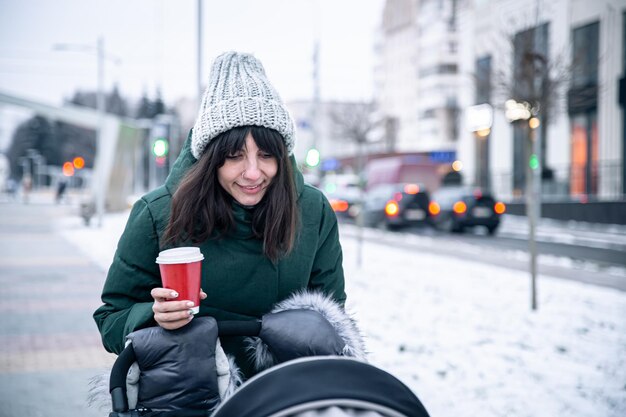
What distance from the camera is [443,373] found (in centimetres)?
468

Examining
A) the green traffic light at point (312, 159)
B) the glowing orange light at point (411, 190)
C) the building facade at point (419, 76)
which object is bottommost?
the glowing orange light at point (411, 190)

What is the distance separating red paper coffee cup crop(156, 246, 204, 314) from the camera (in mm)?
1693

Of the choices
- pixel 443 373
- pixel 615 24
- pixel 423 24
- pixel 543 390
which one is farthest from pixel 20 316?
pixel 423 24

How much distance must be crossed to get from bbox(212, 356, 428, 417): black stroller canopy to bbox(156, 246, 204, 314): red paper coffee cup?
359 millimetres

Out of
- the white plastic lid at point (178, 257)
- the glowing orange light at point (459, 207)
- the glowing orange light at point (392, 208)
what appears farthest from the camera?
the glowing orange light at point (392, 208)

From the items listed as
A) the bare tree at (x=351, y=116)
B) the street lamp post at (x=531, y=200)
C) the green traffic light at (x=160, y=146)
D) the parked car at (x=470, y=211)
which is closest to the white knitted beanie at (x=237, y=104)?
the street lamp post at (x=531, y=200)

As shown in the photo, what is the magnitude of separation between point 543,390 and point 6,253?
11895 millimetres

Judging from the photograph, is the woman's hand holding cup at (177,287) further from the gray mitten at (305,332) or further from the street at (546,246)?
the street at (546,246)

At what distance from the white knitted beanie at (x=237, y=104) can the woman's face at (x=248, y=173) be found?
83 mm

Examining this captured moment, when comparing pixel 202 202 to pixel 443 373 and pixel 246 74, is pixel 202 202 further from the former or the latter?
pixel 443 373

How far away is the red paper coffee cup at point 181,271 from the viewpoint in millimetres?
1693

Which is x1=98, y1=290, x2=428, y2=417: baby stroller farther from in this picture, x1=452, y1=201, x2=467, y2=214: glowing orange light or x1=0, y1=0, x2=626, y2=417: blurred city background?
x1=452, y1=201, x2=467, y2=214: glowing orange light

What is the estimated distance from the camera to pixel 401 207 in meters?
19.1

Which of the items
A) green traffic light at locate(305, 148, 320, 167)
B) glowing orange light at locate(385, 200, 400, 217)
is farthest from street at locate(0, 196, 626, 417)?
glowing orange light at locate(385, 200, 400, 217)
